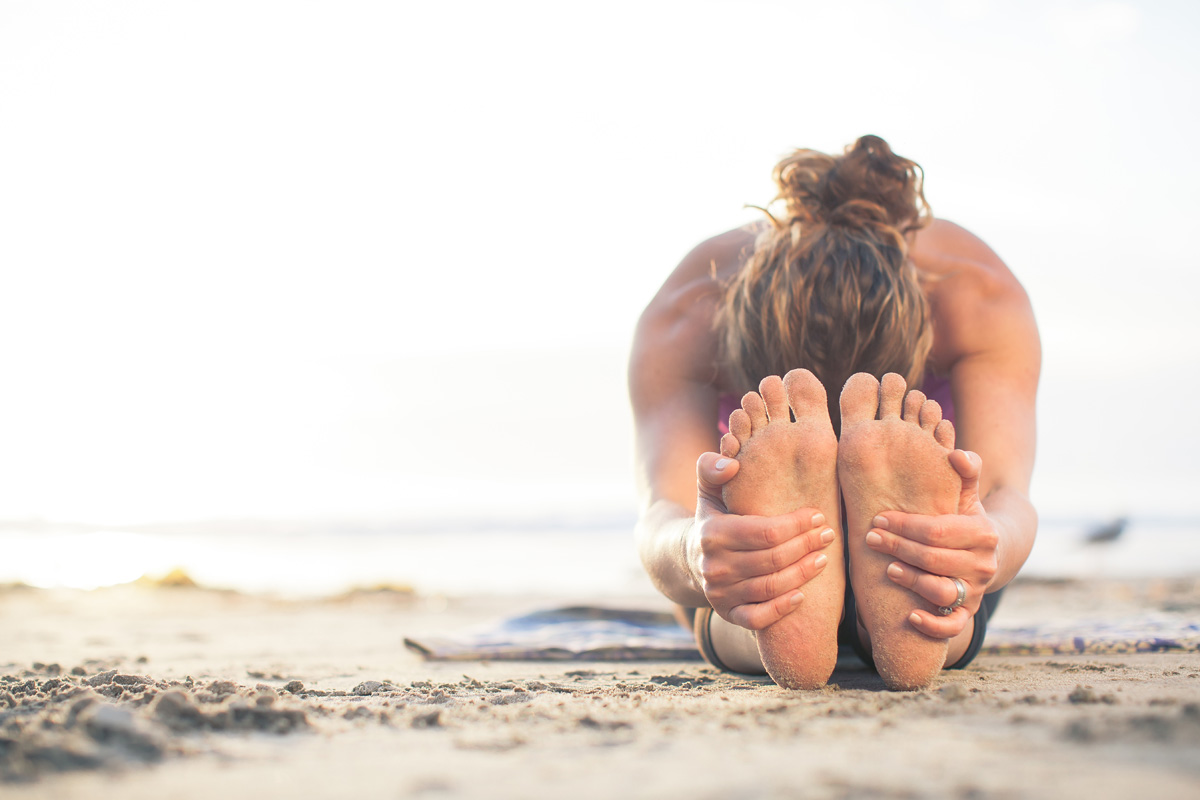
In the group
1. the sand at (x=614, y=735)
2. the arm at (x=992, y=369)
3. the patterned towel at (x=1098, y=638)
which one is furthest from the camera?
the patterned towel at (x=1098, y=638)

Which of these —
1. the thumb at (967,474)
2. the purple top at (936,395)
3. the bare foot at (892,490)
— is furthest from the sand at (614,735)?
the purple top at (936,395)

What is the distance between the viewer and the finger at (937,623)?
1.22 m

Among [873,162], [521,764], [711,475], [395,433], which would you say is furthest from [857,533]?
[395,433]

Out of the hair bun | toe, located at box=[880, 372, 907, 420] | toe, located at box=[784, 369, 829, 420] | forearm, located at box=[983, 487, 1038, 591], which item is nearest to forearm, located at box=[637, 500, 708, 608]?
toe, located at box=[784, 369, 829, 420]

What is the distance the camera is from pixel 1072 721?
2.92ft

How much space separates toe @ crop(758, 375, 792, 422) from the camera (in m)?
1.30

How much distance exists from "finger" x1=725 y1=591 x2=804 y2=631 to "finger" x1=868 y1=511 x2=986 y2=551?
17 cm

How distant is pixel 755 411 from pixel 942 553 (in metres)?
0.34

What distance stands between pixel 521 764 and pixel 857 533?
692 millimetres

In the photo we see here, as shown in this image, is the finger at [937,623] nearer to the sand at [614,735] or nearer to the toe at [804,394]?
the sand at [614,735]

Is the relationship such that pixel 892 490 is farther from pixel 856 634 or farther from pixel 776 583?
pixel 856 634

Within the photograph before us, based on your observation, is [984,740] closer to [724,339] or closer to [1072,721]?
[1072,721]

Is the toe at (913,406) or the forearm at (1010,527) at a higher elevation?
the toe at (913,406)

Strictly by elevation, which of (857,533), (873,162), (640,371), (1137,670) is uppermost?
(873,162)
